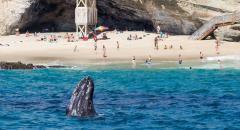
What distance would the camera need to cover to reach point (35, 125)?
60.1ft

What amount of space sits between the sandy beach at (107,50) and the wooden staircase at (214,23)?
1.01 metres

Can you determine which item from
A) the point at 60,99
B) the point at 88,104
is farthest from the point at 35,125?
the point at 60,99

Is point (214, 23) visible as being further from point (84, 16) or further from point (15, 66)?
point (15, 66)

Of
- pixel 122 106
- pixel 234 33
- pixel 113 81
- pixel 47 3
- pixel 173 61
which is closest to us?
pixel 122 106

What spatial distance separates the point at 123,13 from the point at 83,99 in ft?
154

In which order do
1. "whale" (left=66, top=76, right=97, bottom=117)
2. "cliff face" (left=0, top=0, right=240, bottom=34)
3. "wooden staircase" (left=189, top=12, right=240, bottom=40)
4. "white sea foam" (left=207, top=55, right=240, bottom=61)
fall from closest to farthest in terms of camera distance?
"whale" (left=66, top=76, right=97, bottom=117)
"white sea foam" (left=207, top=55, right=240, bottom=61)
"wooden staircase" (left=189, top=12, right=240, bottom=40)
"cliff face" (left=0, top=0, right=240, bottom=34)

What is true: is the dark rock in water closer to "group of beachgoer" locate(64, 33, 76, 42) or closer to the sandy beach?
the sandy beach

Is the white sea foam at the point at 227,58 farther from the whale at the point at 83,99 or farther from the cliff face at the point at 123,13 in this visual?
the whale at the point at 83,99

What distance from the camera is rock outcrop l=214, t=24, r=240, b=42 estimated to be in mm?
58094

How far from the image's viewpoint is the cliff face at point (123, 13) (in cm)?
6134

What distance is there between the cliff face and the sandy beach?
93.8 inches

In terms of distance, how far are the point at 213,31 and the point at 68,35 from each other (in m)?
13.1

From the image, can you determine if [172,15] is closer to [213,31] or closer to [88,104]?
[213,31]

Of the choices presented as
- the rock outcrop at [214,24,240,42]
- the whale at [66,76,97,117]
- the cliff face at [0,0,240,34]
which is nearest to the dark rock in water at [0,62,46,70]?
the cliff face at [0,0,240,34]
